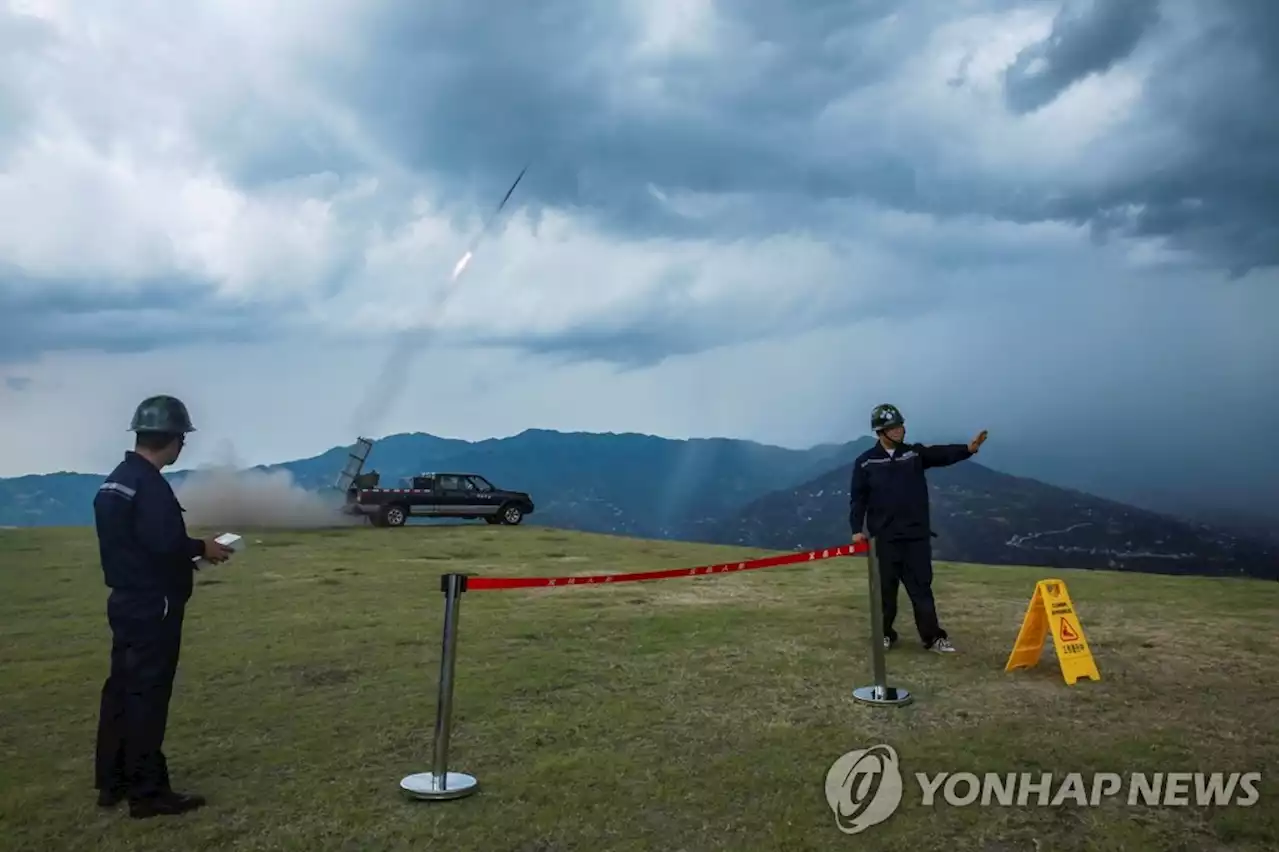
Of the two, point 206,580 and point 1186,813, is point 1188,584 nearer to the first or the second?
point 1186,813

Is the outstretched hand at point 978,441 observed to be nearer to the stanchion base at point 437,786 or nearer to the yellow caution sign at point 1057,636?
the yellow caution sign at point 1057,636

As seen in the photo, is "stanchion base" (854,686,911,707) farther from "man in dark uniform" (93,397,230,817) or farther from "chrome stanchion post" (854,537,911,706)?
"man in dark uniform" (93,397,230,817)

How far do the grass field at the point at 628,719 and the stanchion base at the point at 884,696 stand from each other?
0.12 meters

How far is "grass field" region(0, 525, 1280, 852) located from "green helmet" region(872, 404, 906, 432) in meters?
2.05

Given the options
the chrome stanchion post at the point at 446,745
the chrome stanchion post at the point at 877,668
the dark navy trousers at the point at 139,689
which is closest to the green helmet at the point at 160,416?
the dark navy trousers at the point at 139,689

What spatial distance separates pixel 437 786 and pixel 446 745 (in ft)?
0.69

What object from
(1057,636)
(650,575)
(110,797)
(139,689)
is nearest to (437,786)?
(139,689)

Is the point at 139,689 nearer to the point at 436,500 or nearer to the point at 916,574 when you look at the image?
the point at 916,574

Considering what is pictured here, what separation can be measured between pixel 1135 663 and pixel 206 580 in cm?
1196

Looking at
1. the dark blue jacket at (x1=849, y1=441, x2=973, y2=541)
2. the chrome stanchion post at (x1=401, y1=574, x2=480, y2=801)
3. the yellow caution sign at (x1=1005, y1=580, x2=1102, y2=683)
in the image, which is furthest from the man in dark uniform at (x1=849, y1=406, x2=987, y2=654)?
the chrome stanchion post at (x1=401, y1=574, x2=480, y2=801)

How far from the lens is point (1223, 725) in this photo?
605 centimetres

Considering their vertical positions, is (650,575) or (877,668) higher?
(650,575)

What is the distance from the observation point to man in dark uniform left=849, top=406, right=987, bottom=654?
8.40m

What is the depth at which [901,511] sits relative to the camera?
8.46 meters
